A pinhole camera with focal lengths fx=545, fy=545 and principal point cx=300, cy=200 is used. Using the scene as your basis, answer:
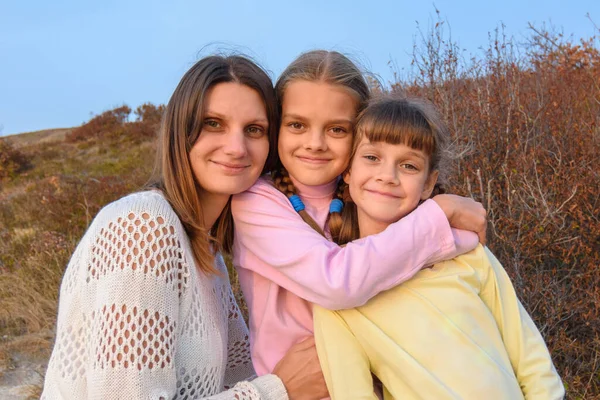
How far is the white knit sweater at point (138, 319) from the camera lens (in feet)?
5.55

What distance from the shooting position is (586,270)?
152 inches

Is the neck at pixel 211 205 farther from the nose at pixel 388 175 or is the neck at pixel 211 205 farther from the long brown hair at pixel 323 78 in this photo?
the nose at pixel 388 175

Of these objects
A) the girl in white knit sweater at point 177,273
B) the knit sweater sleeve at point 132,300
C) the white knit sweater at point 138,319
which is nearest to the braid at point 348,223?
the girl in white knit sweater at point 177,273

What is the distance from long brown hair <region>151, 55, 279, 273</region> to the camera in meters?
2.03

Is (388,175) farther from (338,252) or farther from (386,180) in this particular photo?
(338,252)

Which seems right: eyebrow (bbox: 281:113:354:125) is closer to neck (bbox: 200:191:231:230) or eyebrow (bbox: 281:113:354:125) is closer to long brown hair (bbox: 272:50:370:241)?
long brown hair (bbox: 272:50:370:241)

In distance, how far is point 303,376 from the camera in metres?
2.01

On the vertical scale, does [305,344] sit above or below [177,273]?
below

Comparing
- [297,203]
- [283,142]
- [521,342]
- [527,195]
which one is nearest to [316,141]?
[283,142]

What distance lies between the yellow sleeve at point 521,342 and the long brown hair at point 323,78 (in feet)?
2.14

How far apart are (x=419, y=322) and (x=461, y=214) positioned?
473 mm

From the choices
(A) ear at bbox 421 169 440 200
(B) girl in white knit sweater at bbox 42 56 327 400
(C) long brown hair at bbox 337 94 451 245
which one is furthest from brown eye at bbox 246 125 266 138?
(A) ear at bbox 421 169 440 200

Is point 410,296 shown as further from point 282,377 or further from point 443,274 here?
point 282,377

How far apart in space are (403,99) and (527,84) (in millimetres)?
3996
